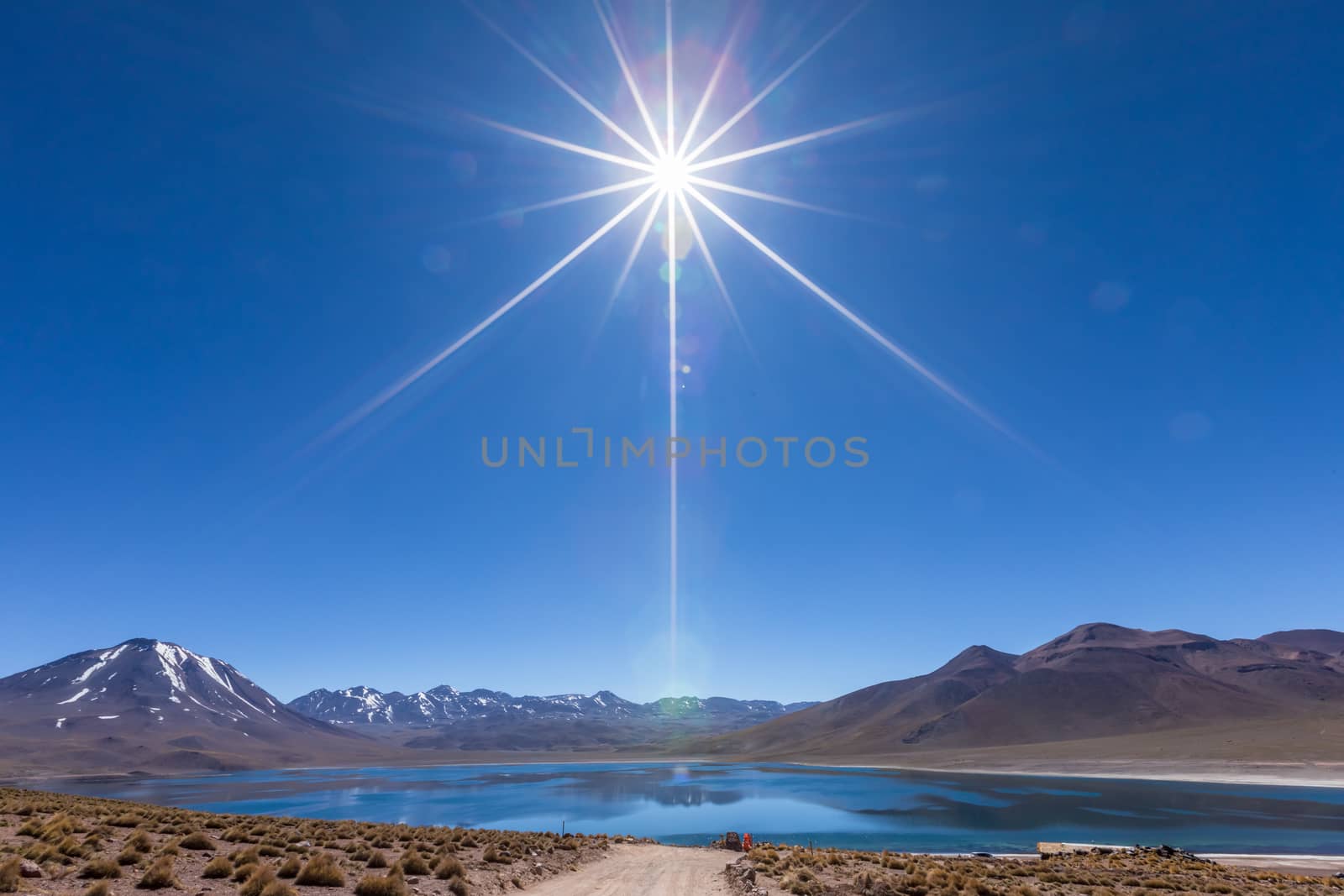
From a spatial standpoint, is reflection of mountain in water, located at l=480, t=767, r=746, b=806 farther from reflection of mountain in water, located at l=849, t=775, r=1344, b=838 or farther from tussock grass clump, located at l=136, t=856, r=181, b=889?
tussock grass clump, located at l=136, t=856, r=181, b=889

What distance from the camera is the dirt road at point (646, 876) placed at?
18609mm

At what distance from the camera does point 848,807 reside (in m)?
70.6

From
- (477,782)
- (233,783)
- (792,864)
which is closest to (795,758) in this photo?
(477,782)

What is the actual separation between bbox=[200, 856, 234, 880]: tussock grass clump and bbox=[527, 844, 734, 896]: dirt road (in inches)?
289

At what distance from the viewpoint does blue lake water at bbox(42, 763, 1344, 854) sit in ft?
153

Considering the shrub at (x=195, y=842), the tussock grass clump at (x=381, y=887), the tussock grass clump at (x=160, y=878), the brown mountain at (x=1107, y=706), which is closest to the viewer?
the tussock grass clump at (x=160, y=878)

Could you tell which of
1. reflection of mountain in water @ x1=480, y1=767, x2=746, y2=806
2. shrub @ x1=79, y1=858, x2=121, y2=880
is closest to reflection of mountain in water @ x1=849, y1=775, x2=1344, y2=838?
reflection of mountain in water @ x1=480, y1=767, x2=746, y2=806

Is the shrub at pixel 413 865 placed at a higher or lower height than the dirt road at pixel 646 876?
higher

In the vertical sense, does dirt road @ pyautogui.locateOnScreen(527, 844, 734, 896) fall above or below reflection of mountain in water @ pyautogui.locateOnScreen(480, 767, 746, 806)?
above

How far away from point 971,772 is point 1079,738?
5202cm

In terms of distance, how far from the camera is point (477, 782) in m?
127

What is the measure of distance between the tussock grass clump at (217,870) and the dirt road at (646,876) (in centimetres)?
734

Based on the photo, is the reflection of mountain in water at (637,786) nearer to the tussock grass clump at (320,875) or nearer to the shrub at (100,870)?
the tussock grass clump at (320,875)

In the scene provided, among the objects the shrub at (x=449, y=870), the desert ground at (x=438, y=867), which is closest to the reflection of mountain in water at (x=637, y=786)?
the desert ground at (x=438, y=867)
